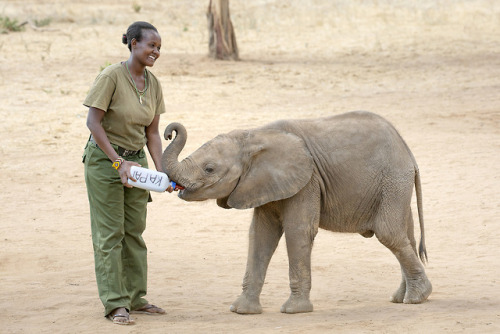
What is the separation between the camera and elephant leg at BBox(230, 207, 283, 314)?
649 centimetres

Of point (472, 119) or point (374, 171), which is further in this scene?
point (472, 119)

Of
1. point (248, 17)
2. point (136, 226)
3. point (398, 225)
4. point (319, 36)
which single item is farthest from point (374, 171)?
point (248, 17)

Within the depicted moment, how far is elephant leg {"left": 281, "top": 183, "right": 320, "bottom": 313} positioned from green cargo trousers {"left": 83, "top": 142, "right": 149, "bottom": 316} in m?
1.03

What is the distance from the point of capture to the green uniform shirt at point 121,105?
19.3ft

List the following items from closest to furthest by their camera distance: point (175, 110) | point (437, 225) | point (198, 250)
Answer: point (198, 250)
point (437, 225)
point (175, 110)

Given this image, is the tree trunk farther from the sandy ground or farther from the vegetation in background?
Answer: the vegetation in background

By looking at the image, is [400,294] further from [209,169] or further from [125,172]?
[125,172]

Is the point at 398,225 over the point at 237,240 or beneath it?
over

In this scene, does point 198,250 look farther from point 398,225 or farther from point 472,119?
point 472,119

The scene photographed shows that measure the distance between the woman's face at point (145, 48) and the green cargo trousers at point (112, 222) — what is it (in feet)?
2.13

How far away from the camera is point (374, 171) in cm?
655

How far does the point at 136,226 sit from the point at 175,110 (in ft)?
30.0

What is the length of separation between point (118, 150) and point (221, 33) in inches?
594

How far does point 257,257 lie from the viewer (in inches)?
257
